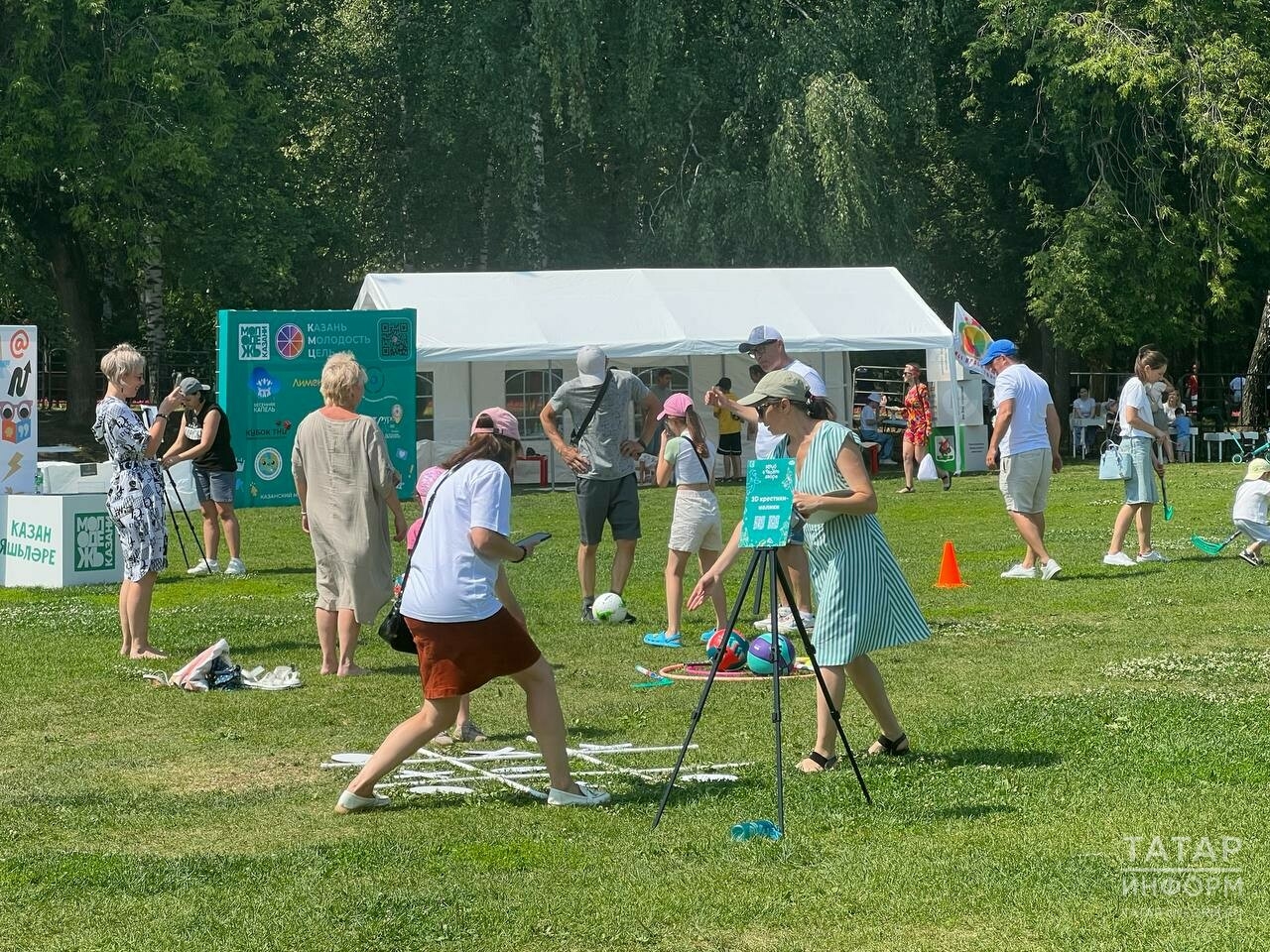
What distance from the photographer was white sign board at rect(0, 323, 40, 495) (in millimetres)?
17422

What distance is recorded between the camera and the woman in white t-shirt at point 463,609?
21.6ft

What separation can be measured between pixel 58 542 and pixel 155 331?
19875mm

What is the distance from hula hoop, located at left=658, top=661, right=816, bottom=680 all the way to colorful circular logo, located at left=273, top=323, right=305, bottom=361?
15.2 m

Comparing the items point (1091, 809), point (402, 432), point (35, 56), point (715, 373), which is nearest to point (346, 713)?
point (1091, 809)

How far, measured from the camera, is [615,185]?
36750mm

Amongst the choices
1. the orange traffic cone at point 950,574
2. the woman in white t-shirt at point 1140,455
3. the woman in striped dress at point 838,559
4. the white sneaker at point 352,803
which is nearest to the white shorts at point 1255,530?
the woman in white t-shirt at point 1140,455

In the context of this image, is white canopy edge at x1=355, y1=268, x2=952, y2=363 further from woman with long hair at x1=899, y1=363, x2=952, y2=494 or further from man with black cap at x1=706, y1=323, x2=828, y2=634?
man with black cap at x1=706, y1=323, x2=828, y2=634

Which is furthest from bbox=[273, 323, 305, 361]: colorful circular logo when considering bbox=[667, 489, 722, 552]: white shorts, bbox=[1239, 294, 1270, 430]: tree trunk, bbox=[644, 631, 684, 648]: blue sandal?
bbox=[1239, 294, 1270, 430]: tree trunk

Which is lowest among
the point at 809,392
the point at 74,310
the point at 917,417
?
the point at 917,417

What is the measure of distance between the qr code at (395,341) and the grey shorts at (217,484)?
9452 mm

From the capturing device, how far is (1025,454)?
1392 centimetres

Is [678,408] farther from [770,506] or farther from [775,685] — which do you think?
[775,685]

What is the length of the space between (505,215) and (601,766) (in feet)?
94.4
